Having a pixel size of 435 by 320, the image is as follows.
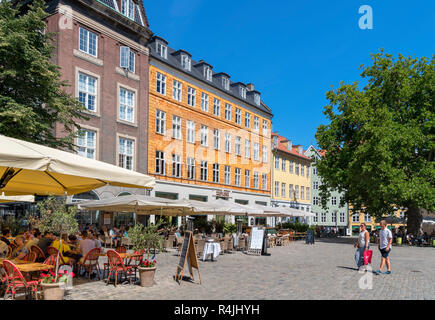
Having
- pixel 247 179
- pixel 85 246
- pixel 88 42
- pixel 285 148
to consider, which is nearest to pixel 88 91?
pixel 88 42

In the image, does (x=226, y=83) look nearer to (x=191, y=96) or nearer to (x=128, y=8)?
(x=191, y=96)

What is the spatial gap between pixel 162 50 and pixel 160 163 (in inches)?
392

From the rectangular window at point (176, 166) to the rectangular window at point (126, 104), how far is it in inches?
226

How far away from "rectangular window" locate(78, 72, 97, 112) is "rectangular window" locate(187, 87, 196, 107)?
35.4 ft

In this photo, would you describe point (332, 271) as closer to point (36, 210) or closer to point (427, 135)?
point (36, 210)

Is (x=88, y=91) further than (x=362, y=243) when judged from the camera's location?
Yes

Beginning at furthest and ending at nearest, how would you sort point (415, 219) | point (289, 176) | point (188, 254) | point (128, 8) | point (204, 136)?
point (289, 176) → point (204, 136) → point (415, 219) → point (128, 8) → point (188, 254)

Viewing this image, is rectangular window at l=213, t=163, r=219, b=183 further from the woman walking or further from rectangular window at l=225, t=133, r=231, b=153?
the woman walking

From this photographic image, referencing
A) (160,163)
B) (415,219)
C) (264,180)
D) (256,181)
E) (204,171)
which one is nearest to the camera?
(415,219)

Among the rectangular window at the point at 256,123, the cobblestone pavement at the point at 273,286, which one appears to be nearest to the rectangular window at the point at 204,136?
the rectangular window at the point at 256,123

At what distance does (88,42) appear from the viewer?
27172 millimetres

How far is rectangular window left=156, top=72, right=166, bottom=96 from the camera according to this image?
3316cm
